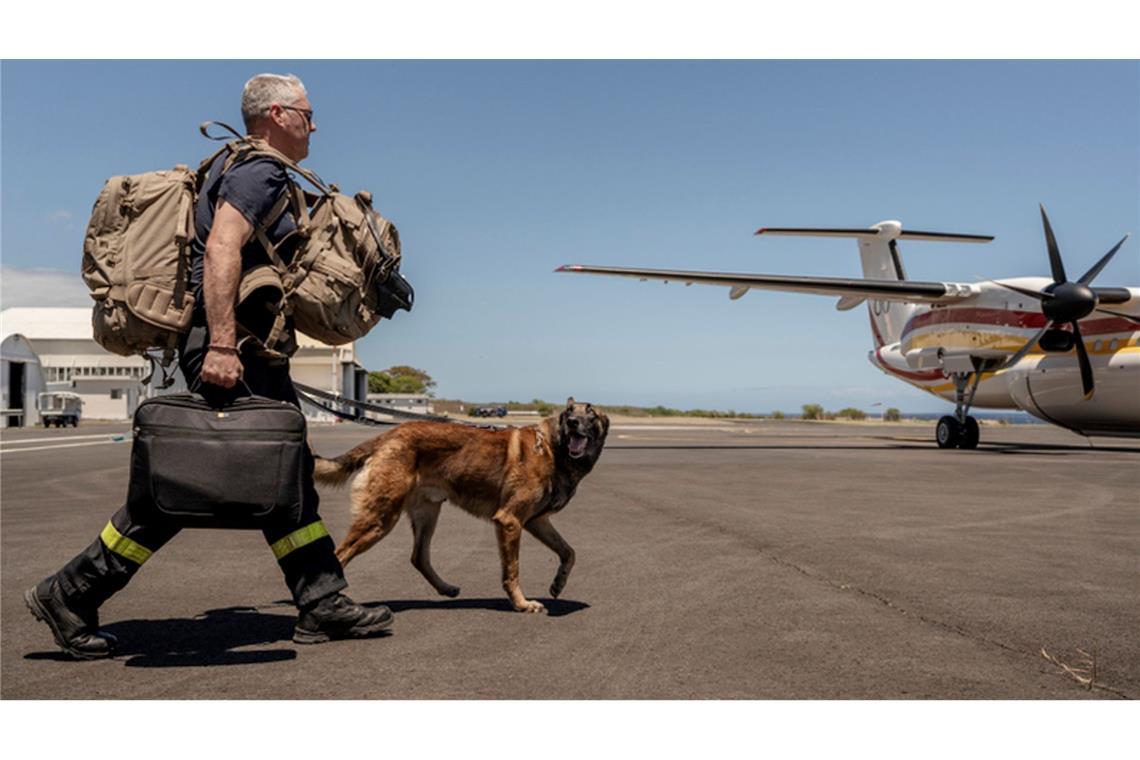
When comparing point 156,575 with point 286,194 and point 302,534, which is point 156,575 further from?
point 286,194

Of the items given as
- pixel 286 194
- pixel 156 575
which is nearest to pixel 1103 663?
pixel 286 194

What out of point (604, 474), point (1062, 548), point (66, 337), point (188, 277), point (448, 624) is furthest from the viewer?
point (66, 337)

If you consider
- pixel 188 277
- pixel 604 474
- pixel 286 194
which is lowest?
pixel 604 474

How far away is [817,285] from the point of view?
2523cm

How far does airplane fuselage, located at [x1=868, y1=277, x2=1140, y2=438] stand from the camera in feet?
74.6

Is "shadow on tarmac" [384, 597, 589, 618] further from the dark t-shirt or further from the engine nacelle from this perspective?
the engine nacelle

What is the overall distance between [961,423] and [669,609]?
22175 mm

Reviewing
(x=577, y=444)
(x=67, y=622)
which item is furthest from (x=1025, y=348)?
(x=67, y=622)

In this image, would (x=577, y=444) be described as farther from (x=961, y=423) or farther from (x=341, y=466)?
(x=961, y=423)

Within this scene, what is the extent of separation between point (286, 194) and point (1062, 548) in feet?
23.5

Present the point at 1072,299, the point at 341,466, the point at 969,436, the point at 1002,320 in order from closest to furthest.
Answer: the point at 341,466, the point at 1072,299, the point at 1002,320, the point at 969,436

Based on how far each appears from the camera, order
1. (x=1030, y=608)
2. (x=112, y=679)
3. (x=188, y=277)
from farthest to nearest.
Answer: (x=1030, y=608)
(x=188, y=277)
(x=112, y=679)

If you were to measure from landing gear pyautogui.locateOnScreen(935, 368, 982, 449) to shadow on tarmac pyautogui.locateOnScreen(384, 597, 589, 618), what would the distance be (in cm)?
2207

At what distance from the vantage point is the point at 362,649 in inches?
180
